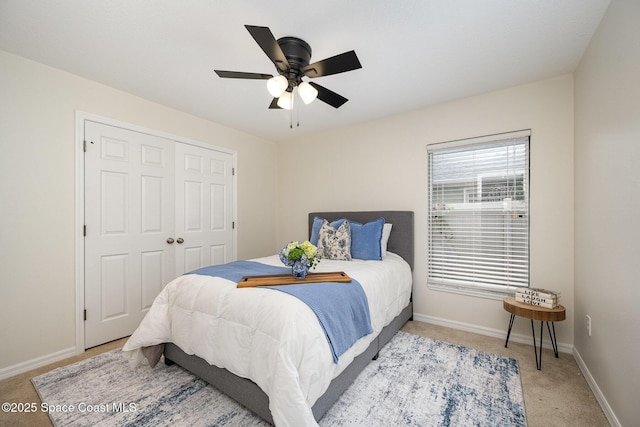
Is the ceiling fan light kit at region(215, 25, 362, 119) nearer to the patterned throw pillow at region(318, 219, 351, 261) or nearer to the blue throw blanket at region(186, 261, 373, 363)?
the blue throw blanket at region(186, 261, 373, 363)

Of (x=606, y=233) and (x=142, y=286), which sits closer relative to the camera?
(x=606, y=233)

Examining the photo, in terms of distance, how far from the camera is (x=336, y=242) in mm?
3010

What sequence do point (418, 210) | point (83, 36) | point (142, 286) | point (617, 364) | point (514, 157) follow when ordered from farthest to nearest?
1. point (418, 210)
2. point (142, 286)
3. point (514, 157)
4. point (83, 36)
5. point (617, 364)

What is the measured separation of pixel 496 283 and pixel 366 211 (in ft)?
5.37

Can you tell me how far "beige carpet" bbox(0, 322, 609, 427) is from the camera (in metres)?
1.62

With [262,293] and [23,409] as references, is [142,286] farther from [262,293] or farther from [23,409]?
[262,293]

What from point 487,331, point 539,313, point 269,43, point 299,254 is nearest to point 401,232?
point 487,331

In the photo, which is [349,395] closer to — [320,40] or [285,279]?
[285,279]

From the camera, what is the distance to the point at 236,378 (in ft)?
5.39

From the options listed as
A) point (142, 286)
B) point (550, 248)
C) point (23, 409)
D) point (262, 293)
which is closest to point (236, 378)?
point (262, 293)

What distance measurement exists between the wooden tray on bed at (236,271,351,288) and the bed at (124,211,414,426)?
134mm

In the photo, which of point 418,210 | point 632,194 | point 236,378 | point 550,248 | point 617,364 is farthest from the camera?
point 418,210

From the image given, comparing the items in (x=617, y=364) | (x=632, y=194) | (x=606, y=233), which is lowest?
(x=617, y=364)

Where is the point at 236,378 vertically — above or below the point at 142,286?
below
